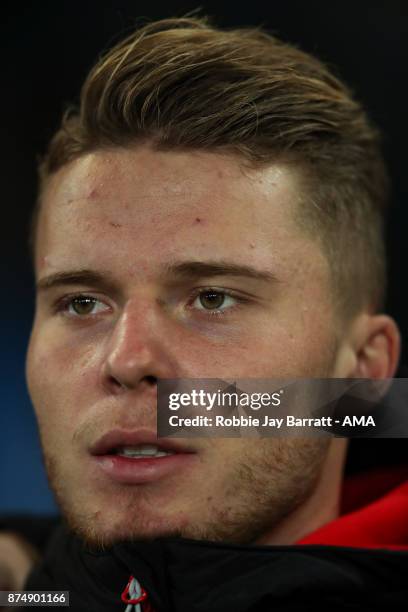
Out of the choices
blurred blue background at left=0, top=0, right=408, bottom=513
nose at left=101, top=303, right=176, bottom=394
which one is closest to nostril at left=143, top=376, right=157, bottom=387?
nose at left=101, top=303, right=176, bottom=394

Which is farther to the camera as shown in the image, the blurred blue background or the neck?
the blurred blue background

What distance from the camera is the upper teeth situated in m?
1.11

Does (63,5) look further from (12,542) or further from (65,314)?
(12,542)

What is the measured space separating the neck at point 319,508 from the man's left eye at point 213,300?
11.5 inches

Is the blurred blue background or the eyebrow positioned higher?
the blurred blue background

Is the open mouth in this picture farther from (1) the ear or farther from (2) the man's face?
(1) the ear

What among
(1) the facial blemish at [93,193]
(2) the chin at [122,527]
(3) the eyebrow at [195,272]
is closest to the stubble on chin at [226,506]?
(2) the chin at [122,527]

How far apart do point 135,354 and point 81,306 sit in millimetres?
201

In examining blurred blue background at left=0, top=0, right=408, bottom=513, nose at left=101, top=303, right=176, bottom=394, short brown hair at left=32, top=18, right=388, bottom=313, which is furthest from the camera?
blurred blue background at left=0, top=0, right=408, bottom=513

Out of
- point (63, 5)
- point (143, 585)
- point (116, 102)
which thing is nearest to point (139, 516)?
point (143, 585)

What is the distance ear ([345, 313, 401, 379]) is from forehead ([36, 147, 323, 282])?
18 centimetres

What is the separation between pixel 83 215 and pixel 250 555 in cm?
55

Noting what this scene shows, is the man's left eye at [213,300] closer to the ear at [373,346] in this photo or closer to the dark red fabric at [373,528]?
the ear at [373,346]

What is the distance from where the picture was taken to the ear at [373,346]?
1.31 meters
